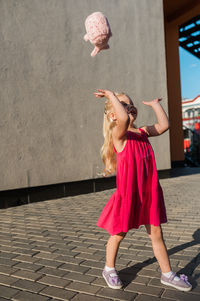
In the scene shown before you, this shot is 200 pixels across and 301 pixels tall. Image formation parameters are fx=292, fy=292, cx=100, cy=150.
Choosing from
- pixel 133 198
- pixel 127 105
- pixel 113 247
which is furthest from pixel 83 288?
pixel 127 105

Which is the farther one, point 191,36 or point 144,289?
point 191,36

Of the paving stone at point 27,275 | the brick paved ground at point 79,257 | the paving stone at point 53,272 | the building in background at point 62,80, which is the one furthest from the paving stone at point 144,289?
the building in background at point 62,80

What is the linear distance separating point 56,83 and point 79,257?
481 cm

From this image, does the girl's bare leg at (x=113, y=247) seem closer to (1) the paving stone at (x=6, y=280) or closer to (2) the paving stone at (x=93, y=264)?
(2) the paving stone at (x=93, y=264)

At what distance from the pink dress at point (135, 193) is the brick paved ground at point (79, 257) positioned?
0.53 metres

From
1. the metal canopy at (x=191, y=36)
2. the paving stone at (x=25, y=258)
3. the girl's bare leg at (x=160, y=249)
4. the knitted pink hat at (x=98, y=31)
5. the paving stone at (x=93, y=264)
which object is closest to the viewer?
the girl's bare leg at (x=160, y=249)

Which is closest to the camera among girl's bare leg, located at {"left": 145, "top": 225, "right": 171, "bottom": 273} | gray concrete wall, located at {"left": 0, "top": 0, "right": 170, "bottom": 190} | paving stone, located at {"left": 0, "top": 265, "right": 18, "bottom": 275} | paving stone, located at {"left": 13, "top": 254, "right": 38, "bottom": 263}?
girl's bare leg, located at {"left": 145, "top": 225, "right": 171, "bottom": 273}

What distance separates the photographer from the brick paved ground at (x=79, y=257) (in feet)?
7.81

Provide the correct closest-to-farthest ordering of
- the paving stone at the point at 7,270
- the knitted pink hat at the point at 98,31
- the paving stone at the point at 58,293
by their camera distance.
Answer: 1. the paving stone at the point at 58,293
2. the knitted pink hat at the point at 98,31
3. the paving stone at the point at 7,270

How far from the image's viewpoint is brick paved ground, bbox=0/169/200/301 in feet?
7.81

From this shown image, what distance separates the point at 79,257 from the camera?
319 centimetres

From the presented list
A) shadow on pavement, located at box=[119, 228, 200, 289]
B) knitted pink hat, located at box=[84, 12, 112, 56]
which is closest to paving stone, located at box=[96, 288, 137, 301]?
shadow on pavement, located at box=[119, 228, 200, 289]

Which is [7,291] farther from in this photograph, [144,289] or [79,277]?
[144,289]

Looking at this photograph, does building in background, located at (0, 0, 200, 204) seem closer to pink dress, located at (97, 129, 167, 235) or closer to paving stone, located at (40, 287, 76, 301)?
paving stone, located at (40, 287, 76, 301)
